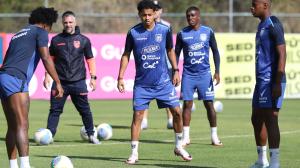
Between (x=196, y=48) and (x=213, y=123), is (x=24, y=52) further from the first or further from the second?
(x=213, y=123)


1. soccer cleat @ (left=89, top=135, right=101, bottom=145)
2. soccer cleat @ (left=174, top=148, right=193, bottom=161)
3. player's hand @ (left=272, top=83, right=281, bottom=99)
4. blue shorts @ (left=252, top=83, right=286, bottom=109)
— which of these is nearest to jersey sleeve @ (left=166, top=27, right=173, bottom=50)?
soccer cleat @ (left=174, top=148, right=193, bottom=161)

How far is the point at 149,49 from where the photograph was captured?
535 inches

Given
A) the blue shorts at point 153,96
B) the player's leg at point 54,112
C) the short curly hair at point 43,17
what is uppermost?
the short curly hair at point 43,17

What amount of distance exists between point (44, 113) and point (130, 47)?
1018 cm

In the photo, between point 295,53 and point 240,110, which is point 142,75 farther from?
point 295,53

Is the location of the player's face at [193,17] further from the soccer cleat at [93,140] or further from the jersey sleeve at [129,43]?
the soccer cleat at [93,140]

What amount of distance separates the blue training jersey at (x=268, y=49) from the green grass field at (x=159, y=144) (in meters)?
1.51

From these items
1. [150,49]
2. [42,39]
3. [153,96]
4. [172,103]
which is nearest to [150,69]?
[150,49]

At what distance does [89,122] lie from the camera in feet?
53.4

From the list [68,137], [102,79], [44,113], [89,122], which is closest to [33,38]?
[89,122]

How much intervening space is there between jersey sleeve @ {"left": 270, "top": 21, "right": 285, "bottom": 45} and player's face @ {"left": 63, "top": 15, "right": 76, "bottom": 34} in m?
5.08

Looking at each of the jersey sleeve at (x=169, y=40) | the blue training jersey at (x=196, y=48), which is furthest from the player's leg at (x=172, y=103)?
the blue training jersey at (x=196, y=48)

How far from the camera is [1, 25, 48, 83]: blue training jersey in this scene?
11570 millimetres

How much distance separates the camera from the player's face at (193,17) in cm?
1576
